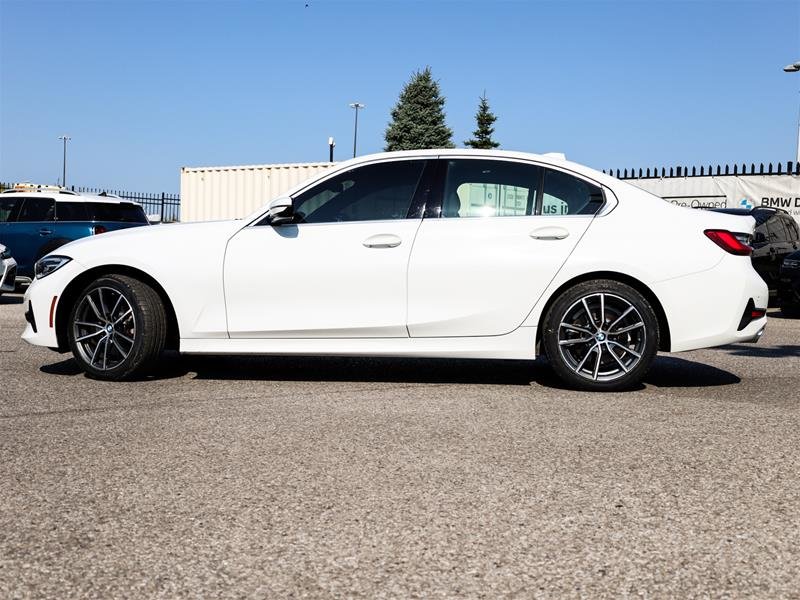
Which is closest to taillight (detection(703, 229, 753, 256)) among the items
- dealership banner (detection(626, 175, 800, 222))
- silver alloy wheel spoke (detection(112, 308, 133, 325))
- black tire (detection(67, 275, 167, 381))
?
black tire (detection(67, 275, 167, 381))

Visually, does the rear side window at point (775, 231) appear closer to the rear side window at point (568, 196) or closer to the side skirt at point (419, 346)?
the rear side window at point (568, 196)

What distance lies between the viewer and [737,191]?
20453 mm

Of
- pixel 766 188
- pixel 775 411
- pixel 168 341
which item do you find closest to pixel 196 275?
pixel 168 341

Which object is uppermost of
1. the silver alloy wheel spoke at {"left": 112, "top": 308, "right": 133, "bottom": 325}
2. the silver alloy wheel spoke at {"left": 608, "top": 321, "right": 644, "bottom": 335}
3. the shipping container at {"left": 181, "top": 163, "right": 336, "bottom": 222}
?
the shipping container at {"left": 181, "top": 163, "right": 336, "bottom": 222}

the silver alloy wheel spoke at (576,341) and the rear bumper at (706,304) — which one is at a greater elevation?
the rear bumper at (706,304)

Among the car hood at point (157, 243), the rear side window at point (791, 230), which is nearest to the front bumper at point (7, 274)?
the car hood at point (157, 243)

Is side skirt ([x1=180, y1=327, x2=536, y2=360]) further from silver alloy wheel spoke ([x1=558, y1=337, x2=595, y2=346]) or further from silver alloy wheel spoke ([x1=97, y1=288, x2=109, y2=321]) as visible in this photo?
silver alloy wheel spoke ([x1=97, y1=288, x2=109, y2=321])

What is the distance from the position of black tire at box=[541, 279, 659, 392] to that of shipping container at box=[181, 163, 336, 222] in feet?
57.2

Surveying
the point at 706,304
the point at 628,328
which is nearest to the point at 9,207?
the point at 628,328

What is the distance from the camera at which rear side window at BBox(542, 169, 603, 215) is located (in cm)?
596

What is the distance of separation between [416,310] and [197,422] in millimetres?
1734

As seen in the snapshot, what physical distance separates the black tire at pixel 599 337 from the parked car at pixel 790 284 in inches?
306

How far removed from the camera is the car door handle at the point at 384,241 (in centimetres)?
588

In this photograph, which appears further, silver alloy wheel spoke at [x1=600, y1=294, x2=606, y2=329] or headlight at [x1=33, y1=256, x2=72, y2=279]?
headlight at [x1=33, y1=256, x2=72, y2=279]
